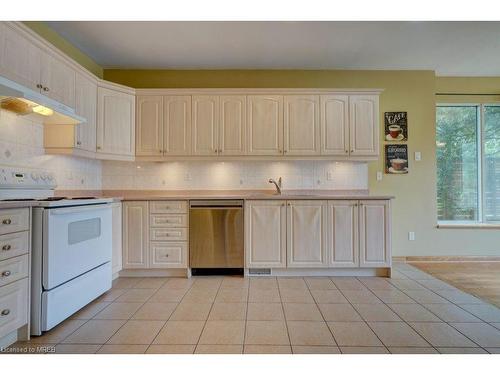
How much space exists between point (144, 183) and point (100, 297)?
155 centimetres

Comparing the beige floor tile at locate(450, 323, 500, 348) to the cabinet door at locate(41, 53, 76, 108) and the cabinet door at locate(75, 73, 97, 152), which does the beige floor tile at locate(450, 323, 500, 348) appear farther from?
the cabinet door at locate(41, 53, 76, 108)

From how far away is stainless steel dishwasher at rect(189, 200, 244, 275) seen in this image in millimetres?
3236

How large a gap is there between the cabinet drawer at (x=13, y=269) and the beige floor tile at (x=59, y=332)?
17.2 inches

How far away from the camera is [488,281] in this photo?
310 centimetres

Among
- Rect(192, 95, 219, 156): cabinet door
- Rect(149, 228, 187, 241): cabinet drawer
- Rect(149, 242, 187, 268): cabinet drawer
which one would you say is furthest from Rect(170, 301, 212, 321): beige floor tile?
Rect(192, 95, 219, 156): cabinet door

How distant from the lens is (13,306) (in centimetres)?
176

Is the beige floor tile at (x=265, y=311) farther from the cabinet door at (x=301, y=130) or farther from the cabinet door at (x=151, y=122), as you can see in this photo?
the cabinet door at (x=151, y=122)

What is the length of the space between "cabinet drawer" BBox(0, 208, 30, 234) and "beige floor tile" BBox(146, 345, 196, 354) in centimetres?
111

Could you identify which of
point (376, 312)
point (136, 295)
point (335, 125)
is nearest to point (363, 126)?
point (335, 125)

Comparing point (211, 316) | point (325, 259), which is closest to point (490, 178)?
point (325, 259)

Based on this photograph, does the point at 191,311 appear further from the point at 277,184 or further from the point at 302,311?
the point at 277,184

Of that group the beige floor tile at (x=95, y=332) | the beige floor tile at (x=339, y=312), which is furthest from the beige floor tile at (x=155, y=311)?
the beige floor tile at (x=339, y=312)

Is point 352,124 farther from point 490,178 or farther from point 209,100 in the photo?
point 490,178

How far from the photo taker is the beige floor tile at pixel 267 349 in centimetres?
174
